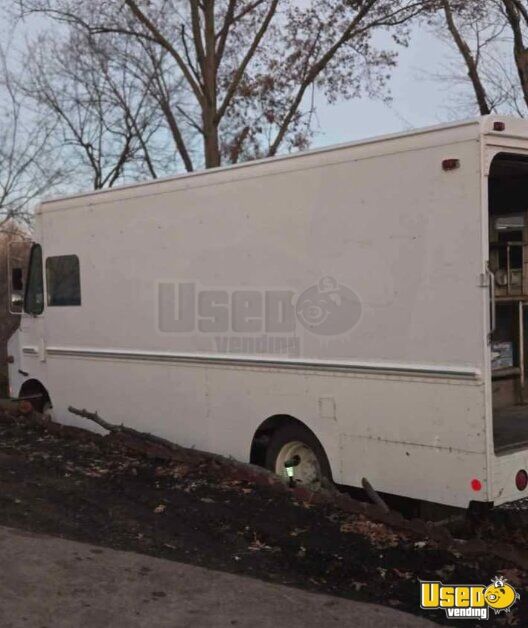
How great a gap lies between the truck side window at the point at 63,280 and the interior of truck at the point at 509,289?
4274 mm

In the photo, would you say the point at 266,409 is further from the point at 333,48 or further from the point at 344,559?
the point at 333,48

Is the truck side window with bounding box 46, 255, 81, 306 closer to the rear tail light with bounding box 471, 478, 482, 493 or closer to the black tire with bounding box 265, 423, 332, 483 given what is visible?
the black tire with bounding box 265, 423, 332, 483

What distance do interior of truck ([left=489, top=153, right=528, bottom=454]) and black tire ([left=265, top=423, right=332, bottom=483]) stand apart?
1.46 metres

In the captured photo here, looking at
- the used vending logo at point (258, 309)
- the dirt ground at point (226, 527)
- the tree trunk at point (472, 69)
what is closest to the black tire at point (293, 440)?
the dirt ground at point (226, 527)

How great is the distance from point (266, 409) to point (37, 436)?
128 inches

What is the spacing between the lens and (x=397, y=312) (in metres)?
4.98

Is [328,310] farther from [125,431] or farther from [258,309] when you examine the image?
[125,431]

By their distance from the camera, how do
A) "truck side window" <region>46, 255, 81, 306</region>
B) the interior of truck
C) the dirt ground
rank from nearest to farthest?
the dirt ground → the interior of truck → "truck side window" <region>46, 255, 81, 306</region>

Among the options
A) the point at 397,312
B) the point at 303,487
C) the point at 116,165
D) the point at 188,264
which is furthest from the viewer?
the point at 116,165

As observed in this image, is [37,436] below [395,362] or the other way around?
below

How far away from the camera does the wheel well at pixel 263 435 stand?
231 inches

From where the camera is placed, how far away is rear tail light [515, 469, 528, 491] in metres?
4.75

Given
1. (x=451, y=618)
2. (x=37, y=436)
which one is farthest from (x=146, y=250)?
(x=451, y=618)

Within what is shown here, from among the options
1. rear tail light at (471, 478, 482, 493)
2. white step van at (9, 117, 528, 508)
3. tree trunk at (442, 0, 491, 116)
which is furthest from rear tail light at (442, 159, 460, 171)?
tree trunk at (442, 0, 491, 116)
